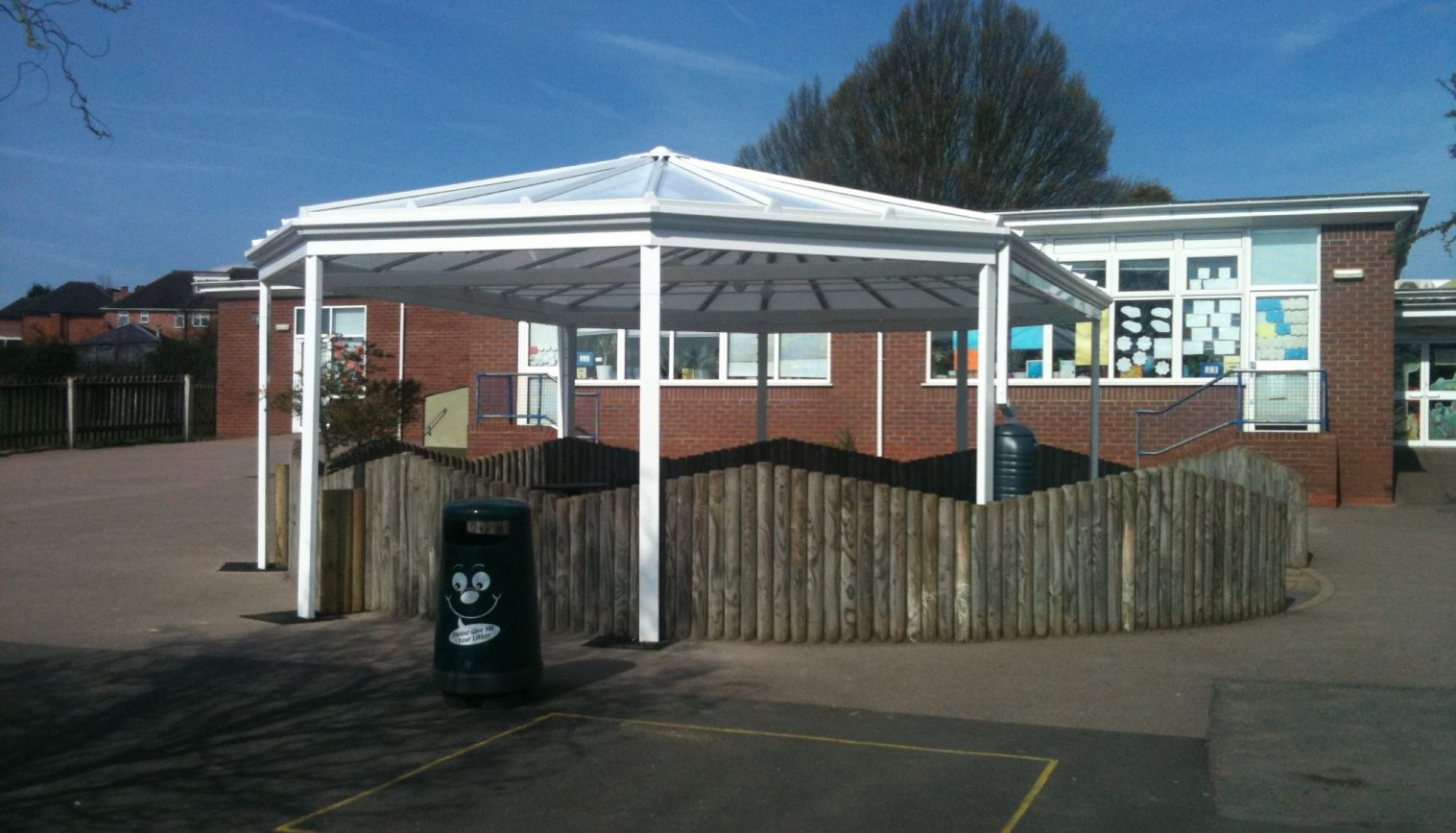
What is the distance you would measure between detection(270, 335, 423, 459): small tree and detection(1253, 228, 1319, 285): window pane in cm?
1325

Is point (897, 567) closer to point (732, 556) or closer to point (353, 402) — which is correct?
point (732, 556)

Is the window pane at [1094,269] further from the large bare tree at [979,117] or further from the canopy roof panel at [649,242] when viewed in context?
the large bare tree at [979,117]

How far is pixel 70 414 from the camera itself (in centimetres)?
2898

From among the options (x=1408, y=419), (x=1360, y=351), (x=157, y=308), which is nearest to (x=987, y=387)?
(x=1360, y=351)

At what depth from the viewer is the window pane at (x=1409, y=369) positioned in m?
24.2

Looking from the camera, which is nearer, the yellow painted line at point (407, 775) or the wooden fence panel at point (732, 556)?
the yellow painted line at point (407, 775)

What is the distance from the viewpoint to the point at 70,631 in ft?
31.2

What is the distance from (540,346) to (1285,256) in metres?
12.4

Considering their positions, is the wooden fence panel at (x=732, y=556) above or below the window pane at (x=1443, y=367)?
below

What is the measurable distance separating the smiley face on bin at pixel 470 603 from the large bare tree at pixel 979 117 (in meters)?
36.8

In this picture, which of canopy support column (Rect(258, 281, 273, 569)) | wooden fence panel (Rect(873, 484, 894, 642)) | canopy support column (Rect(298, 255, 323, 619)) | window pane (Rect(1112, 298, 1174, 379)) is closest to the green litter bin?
wooden fence panel (Rect(873, 484, 894, 642))

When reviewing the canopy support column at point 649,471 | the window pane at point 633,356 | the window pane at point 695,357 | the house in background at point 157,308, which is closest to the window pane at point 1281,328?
the window pane at point 695,357

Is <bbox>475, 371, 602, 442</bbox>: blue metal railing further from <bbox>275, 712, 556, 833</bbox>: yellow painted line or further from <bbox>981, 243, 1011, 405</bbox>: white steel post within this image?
<bbox>275, 712, 556, 833</bbox>: yellow painted line

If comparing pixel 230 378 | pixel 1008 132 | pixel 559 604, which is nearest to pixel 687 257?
pixel 559 604
